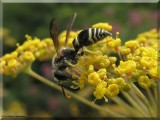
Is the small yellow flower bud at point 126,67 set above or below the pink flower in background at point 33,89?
above

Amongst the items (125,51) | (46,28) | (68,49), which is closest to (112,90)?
(125,51)

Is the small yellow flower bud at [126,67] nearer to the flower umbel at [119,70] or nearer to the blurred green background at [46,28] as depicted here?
the flower umbel at [119,70]

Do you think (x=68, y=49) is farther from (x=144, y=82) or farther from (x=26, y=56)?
(x=144, y=82)

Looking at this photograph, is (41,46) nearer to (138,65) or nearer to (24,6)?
(138,65)

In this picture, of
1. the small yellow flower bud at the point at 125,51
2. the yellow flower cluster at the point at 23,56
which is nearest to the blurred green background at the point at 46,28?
the yellow flower cluster at the point at 23,56

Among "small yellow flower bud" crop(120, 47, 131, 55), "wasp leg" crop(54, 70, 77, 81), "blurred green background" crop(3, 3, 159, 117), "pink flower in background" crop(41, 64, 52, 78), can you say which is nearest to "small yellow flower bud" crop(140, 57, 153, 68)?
"small yellow flower bud" crop(120, 47, 131, 55)

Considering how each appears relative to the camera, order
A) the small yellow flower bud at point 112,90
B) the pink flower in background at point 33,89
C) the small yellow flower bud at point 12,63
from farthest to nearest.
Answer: the pink flower in background at point 33,89 → the small yellow flower bud at point 12,63 → the small yellow flower bud at point 112,90

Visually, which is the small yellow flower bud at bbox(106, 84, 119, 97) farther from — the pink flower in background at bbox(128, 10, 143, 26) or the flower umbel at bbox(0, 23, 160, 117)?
the pink flower in background at bbox(128, 10, 143, 26)
